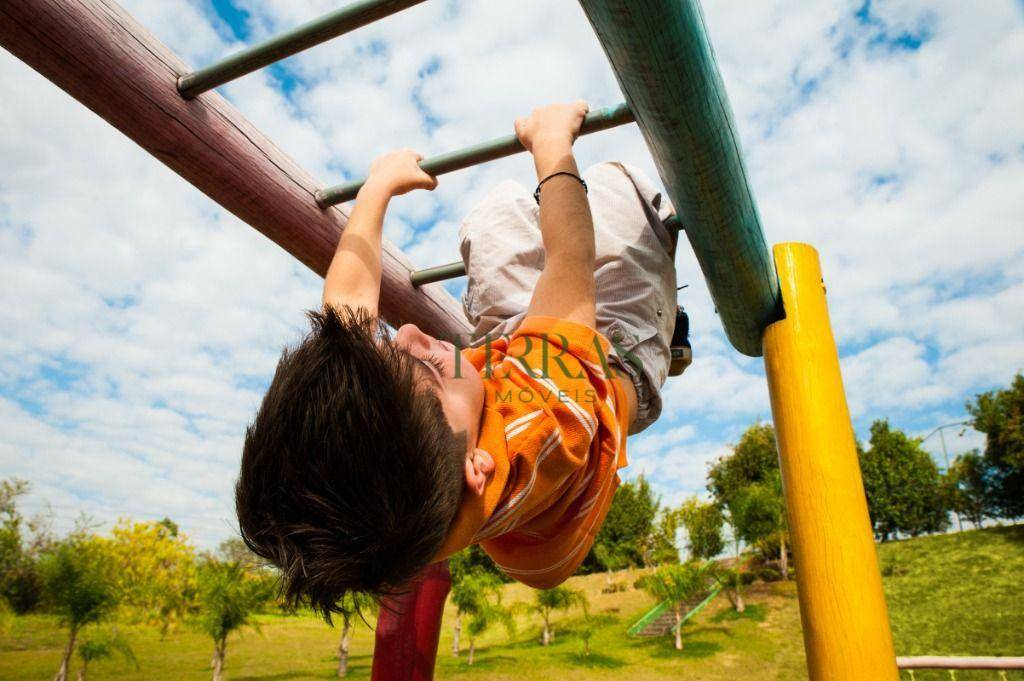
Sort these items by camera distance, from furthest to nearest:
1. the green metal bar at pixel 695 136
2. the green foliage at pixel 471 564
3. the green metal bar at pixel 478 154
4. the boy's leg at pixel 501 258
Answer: the green foliage at pixel 471 564, the boy's leg at pixel 501 258, the green metal bar at pixel 478 154, the green metal bar at pixel 695 136

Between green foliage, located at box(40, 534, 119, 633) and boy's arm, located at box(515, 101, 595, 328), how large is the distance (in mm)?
17014

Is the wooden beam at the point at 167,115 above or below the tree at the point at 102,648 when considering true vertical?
above

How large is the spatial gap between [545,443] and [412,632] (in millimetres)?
668

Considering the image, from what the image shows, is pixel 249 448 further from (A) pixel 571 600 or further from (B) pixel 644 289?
(A) pixel 571 600

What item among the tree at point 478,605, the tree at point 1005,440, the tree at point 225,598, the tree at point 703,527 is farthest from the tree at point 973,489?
the tree at point 225,598

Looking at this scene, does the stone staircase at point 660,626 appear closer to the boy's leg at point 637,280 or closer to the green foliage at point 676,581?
the green foliage at point 676,581

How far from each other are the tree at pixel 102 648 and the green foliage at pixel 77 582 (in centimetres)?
293

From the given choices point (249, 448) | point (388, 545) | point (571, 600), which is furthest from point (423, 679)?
point (571, 600)

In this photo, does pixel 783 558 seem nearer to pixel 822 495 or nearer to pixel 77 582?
pixel 77 582

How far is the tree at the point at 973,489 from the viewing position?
73.1 feet

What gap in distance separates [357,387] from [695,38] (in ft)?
2.11

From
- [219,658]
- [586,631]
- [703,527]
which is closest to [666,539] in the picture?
[703,527]

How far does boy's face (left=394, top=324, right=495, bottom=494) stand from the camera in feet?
3.30

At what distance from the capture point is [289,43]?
114cm
